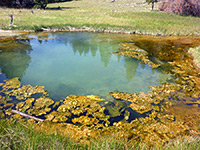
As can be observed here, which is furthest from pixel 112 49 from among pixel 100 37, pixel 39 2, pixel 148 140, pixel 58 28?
pixel 39 2

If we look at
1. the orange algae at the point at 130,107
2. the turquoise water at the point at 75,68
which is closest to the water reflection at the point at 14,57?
the turquoise water at the point at 75,68

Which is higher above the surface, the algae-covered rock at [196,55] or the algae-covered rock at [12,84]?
the algae-covered rock at [196,55]

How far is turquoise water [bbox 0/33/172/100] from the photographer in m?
9.85

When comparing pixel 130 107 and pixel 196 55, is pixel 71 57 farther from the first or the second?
pixel 196 55

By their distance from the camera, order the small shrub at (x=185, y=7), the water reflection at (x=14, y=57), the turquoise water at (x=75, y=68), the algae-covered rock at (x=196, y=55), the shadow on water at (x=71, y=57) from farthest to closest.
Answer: the small shrub at (x=185, y=7) → the algae-covered rock at (x=196, y=55) → the water reflection at (x=14, y=57) → the shadow on water at (x=71, y=57) → the turquoise water at (x=75, y=68)

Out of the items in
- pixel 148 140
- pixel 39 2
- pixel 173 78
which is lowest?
pixel 148 140

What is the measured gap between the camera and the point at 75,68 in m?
12.4

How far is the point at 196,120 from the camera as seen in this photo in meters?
7.00

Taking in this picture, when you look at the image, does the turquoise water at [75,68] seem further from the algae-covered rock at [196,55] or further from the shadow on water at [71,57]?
the algae-covered rock at [196,55]

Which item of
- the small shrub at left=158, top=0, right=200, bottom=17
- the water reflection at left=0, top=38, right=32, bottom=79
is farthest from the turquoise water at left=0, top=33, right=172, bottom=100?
the small shrub at left=158, top=0, right=200, bottom=17

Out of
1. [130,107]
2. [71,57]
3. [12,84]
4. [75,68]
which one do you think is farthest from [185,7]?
[12,84]

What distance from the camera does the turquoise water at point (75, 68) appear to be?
32.3 ft

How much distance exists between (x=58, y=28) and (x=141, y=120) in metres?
20.0

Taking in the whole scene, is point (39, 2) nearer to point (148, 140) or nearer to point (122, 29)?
point (122, 29)
